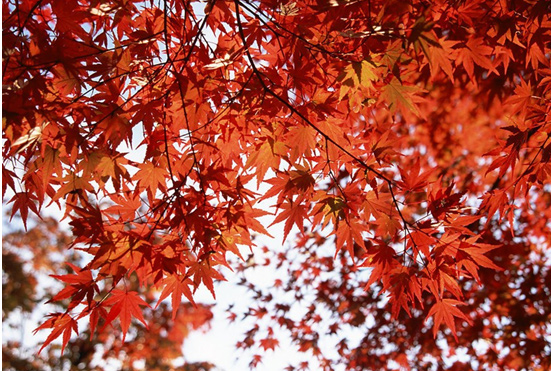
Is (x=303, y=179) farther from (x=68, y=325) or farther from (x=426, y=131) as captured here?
(x=426, y=131)

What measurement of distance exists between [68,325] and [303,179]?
3.73 feet

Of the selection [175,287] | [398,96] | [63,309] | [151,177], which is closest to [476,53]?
[398,96]

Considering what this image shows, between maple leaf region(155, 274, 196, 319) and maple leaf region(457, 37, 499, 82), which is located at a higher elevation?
maple leaf region(457, 37, 499, 82)

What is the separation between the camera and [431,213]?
1.61 meters

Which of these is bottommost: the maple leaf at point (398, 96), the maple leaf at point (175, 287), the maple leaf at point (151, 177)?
the maple leaf at point (175, 287)

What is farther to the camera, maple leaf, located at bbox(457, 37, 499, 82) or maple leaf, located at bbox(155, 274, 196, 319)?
maple leaf, located at bbox(155, 274, 196, 319)

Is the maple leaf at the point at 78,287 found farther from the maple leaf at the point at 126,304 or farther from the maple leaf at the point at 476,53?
the maple leaf at the point at 476,53

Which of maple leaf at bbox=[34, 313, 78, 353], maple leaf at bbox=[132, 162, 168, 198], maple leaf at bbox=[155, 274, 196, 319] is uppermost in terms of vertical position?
maple leaf at bbox=[132, 162, 168, 198]

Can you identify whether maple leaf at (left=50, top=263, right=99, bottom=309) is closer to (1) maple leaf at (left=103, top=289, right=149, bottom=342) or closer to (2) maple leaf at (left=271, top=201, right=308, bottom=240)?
(1) maple leaf at (left=103, top=289, right=149, bottom=342)

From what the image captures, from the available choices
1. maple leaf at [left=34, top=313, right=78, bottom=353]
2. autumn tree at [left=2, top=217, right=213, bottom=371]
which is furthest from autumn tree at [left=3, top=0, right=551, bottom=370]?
autumn tree at [left=2, top=217, right=213, bottom=371]

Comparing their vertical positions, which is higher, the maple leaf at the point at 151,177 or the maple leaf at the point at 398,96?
the maple leaf at the point at 398,96

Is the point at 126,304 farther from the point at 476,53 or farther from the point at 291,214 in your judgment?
the point at 476,53

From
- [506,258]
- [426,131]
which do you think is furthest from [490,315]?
[426,131]

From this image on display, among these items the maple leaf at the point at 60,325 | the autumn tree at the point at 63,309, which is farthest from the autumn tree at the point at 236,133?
the autumn tree at the point at 63,309
